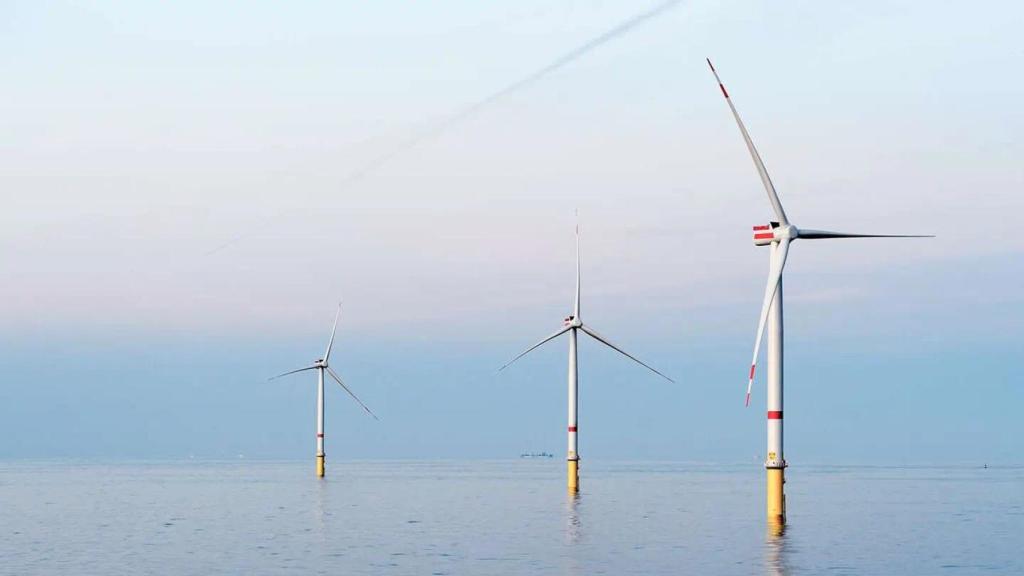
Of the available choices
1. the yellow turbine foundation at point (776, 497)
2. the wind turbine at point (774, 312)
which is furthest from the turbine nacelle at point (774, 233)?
the yellow turbine foundation at point (776, 497)

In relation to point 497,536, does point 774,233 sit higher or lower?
higher

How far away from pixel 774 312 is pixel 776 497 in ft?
40.0

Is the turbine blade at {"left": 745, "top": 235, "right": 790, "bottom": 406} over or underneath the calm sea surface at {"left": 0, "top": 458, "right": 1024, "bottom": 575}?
over

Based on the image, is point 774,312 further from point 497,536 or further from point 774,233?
point 497,536

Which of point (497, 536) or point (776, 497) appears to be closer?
point (776, 497)

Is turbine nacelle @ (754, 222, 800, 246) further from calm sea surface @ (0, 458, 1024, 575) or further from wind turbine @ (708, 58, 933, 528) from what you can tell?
calm sea surface @ (0, 458, 1024, 575)

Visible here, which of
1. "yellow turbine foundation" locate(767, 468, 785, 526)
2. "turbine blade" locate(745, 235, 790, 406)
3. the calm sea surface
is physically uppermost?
"turbine blade" locate(745, 235, 790, 406)

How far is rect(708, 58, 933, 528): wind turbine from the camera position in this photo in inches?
3243

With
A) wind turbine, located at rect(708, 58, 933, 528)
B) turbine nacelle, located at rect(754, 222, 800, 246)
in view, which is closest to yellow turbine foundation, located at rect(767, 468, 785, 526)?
wind turbine, located at rect(708, 58, 933, 528)

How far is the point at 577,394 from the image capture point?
143375 millimetres

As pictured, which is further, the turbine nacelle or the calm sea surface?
the turbine nacelle

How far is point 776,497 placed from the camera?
87.8 metres

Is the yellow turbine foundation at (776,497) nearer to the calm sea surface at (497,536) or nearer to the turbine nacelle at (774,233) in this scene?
the calm sea surface at (497,536)

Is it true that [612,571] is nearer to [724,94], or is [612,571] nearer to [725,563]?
[725,563]
